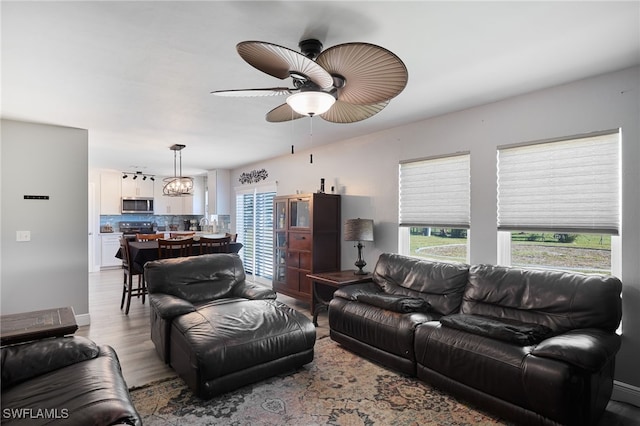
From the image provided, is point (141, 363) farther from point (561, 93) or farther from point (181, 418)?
point (561, 93)

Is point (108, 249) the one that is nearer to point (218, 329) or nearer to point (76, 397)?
point (218, 329)

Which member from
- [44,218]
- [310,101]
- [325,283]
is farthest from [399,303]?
[44,218]

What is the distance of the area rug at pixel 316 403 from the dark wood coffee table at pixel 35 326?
0.75 m

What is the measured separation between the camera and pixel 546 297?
2555mm

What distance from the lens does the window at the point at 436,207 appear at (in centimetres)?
356

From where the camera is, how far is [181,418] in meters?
2.21

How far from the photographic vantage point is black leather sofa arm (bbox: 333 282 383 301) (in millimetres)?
3428

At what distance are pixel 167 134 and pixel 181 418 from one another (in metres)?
3.39


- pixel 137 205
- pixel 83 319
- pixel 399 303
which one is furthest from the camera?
pixel 137 205

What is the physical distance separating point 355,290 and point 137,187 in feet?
24.1

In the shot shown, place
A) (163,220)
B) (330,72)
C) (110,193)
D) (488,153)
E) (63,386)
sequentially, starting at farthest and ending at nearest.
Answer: (163,220)
(110,193)
(488,153)
(330,72)
(63,386)

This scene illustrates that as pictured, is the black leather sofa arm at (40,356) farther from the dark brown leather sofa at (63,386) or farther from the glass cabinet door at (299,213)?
the glass cabinet door at (299,213)

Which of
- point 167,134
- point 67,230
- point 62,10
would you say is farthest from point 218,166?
point 62,10

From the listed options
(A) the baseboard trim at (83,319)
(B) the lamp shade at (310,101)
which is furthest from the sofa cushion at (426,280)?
(A) the baseboard trim at (83,319)
